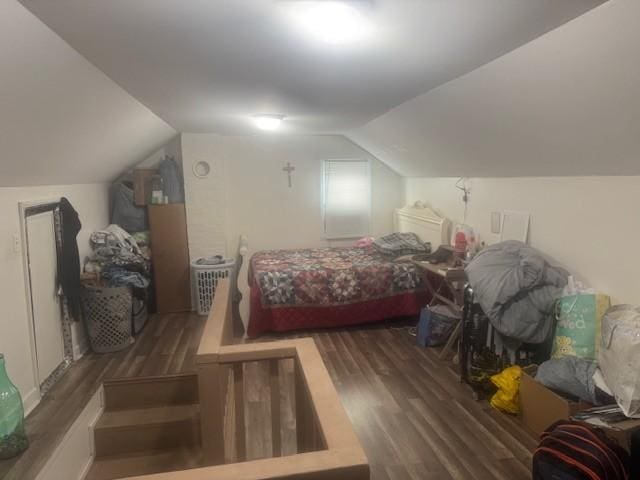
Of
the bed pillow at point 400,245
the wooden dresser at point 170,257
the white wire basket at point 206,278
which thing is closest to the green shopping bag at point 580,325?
the bed pillow at point 400,245

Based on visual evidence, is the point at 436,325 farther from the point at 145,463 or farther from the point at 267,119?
the point at 145,463

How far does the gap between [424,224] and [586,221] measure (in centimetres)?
210

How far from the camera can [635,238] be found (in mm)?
2322

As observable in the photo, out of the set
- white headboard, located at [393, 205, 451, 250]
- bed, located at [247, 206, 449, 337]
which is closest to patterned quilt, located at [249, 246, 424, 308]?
bed, located at [247, 206, 449, 337]

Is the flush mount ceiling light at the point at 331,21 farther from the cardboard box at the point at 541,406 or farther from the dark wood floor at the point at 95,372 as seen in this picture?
the dark wood floor at the point at 95,372

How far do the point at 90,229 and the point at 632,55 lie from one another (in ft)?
13.7

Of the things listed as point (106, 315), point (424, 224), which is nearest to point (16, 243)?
point (106, 315)

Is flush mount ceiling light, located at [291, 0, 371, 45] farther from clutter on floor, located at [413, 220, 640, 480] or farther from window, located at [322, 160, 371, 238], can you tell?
window, located at [322, 160, 371, 238]

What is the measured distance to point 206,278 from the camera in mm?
4484

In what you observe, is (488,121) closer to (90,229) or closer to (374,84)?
(374,84)

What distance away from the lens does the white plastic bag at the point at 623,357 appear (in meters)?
1.90

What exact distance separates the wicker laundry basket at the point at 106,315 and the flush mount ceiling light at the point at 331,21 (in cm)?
285

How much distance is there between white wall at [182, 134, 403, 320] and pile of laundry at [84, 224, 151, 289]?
2.54 feet

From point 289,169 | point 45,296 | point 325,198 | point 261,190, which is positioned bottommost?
point 45,296
